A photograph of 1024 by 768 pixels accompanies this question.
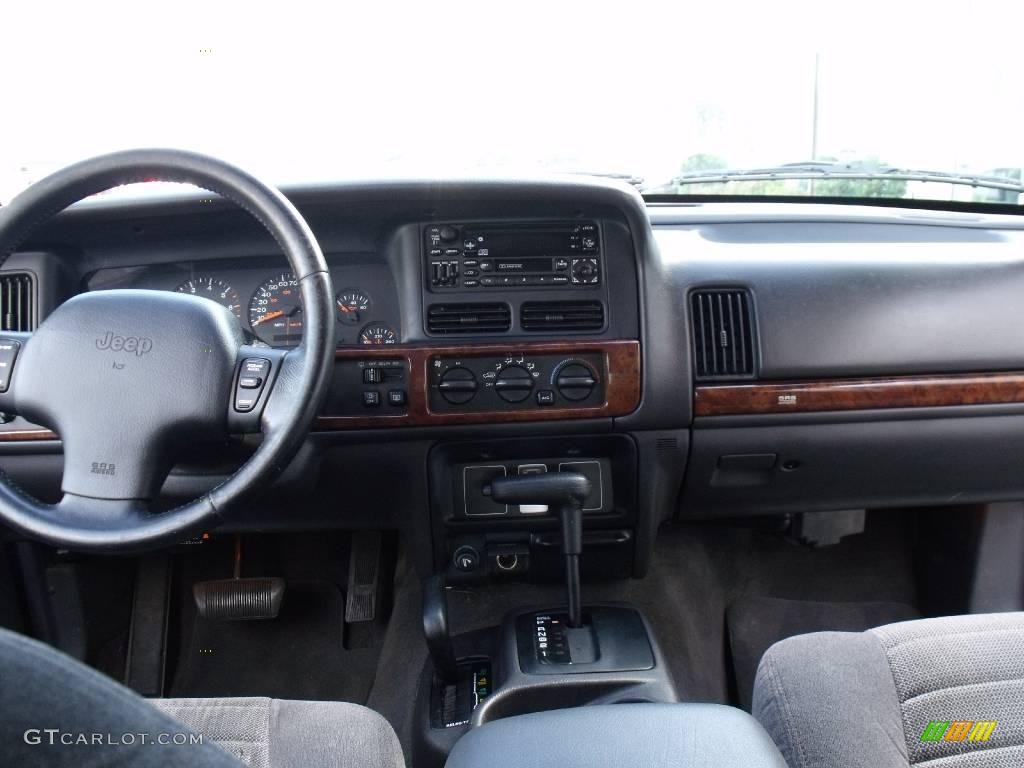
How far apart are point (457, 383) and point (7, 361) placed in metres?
0.83

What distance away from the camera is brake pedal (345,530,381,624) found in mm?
2510

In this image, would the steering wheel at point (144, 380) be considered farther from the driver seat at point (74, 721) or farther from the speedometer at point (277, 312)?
the driver seat at point (74, 721)

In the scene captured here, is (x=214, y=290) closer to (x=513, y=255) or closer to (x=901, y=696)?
(x=513, y=255)

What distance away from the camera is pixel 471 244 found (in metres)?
1.89

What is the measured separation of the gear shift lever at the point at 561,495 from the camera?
6.03 ft

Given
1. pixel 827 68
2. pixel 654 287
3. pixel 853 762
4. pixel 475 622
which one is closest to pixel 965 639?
pixel 853 762

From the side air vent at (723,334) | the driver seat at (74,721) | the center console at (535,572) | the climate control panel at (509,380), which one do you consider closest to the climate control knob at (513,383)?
the climate control panel at (509,380)

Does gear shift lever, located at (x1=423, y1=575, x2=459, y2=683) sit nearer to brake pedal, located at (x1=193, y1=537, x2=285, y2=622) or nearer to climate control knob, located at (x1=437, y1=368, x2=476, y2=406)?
climate control knob, located at (x1=437, y1=368, x2=476, y2=406)

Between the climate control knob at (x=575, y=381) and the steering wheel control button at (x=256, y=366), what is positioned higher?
the steering wheel control button at (x=256, y=366)

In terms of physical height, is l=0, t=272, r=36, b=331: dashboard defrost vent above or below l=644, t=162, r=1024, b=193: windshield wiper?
below

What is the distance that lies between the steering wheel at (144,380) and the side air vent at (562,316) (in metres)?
0.58

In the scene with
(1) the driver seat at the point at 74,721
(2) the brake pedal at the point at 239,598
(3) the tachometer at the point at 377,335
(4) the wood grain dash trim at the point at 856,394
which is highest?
(1) the driver seat at the point at 74,721

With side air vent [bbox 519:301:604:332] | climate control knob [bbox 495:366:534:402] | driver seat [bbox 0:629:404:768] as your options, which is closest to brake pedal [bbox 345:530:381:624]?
climate control knob [bbox 495:366:534:402]

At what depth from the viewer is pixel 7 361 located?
1490 millimetres
